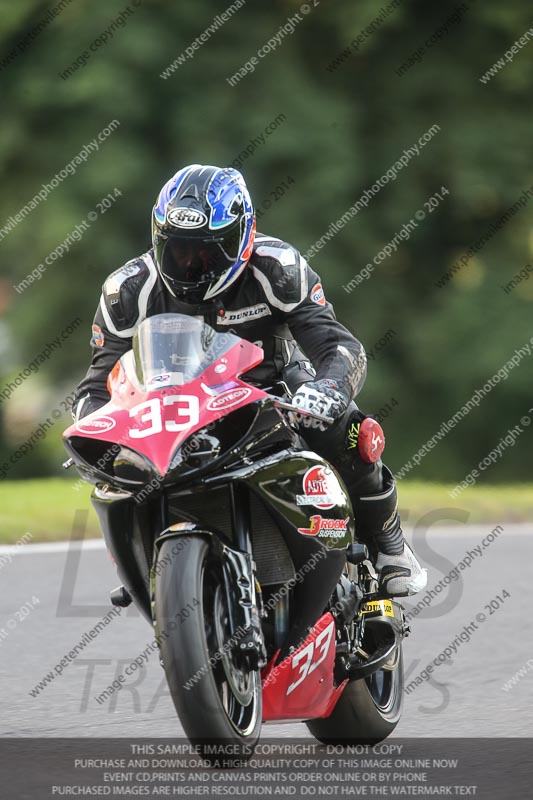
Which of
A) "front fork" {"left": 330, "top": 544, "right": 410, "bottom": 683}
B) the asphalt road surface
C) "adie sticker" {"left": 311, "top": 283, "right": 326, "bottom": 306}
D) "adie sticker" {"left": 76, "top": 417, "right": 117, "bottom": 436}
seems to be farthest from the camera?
the asphalt road surface

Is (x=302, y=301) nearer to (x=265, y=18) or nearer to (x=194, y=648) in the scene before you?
(x=194, y=648)

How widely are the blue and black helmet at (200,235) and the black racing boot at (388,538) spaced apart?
1.03m

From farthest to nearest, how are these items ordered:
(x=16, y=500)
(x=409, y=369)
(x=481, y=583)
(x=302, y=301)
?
(x=409, y=369)
(x=16, y=500)
(x=481, y=583)
(x=302, y=301)

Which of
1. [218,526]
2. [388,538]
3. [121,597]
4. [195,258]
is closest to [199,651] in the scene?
[218,526]

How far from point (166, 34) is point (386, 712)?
12.0 meters

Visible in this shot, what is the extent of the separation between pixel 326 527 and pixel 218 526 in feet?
1.09

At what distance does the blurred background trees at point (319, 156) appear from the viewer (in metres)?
16.0

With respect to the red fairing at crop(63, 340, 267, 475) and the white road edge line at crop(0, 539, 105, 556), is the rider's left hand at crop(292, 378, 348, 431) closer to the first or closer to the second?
the red fairing at crop(63, 340, 267, 475)

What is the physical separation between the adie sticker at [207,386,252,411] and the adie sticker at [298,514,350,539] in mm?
455

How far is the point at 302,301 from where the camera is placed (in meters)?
4.85

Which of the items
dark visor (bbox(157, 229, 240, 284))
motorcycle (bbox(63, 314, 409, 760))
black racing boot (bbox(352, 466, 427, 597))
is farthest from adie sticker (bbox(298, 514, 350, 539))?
dark visor (bbox(157, 229, 240, 284))

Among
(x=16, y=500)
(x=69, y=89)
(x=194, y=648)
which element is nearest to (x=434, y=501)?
(x=16, y=500)

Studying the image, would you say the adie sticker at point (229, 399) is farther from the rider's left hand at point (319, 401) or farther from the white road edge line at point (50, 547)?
the white road edge line at point (50, 547)

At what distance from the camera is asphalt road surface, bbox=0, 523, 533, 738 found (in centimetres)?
534
